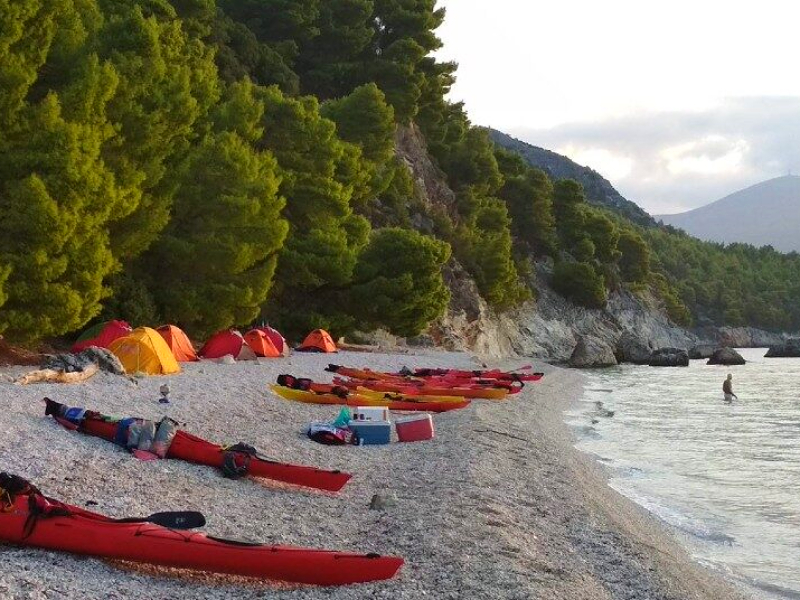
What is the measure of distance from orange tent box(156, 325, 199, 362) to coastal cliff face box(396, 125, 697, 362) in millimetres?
27367

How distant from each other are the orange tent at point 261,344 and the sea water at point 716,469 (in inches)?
431

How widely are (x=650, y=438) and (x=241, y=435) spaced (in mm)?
11206

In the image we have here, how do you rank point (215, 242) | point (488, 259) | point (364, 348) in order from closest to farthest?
point (215, 242)
point (364, 348)
point (488, 259)

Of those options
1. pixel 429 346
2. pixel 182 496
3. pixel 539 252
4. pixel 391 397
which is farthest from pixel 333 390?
pixel 539 252

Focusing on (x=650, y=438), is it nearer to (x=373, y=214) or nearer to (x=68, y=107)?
(x=68, y=107)

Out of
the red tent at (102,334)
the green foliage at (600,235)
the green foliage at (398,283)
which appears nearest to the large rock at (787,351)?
the green foliage at (600,235)

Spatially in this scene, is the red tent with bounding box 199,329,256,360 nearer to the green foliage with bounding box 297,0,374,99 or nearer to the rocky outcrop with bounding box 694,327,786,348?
the green foliage with bounding box 297,0,374,99

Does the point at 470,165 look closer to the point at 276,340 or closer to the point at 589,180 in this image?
the point at 276,340

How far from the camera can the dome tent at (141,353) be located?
58.7 feet

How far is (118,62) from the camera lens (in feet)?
71.5

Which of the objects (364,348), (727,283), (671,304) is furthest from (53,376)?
(727,283)

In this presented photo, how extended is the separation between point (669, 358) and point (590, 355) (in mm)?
8291

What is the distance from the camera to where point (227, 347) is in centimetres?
2564

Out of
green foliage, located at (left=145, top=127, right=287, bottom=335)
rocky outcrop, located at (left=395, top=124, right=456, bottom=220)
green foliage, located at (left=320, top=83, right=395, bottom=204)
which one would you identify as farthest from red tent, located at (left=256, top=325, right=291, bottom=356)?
rocky outcrop, located at (left=395, top=124, right=456, bottom=220)
